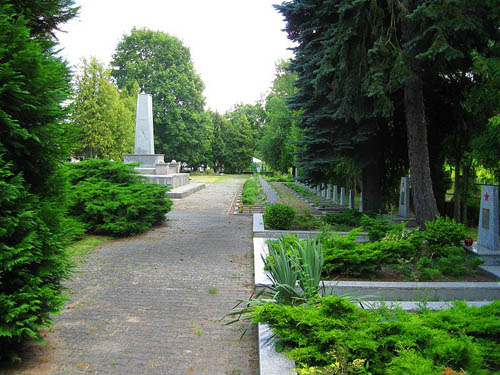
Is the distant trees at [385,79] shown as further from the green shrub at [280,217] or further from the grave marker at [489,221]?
the green shrub at [280,217]

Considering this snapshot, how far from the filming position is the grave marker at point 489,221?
23.5ft

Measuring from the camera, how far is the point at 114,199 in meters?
10.2

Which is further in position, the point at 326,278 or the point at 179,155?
the point at 179,155

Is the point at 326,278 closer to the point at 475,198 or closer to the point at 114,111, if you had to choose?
the point at 475,198

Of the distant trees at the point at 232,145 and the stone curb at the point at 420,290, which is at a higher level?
the distant trees at the point at 232,145

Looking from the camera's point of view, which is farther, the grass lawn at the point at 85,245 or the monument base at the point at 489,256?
the grass lawn at the point at 85,245

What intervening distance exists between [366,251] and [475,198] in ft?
40.3

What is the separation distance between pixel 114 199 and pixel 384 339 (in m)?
8.62

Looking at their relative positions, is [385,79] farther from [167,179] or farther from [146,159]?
[146,159]

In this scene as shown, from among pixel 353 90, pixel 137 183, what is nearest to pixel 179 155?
pixel 137 183

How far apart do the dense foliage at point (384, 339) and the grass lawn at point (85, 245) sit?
5.54 metres

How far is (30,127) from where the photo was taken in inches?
136

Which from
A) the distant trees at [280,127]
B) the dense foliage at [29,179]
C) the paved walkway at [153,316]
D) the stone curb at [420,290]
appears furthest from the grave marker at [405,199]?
the distant trees at [280,127]

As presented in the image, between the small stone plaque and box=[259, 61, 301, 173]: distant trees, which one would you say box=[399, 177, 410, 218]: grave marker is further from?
box=[259, 61, 301, 173]: distant trees
